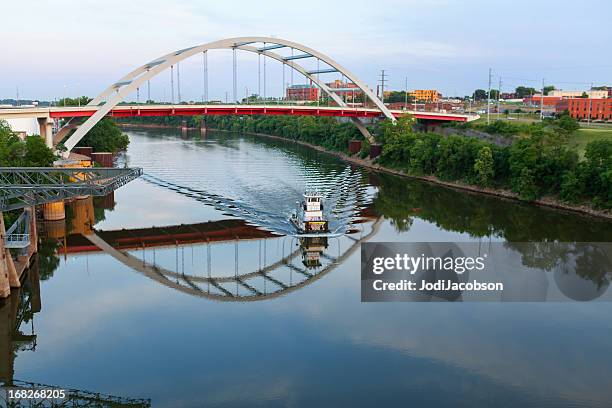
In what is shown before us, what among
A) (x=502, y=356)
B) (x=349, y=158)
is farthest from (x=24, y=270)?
(x=349, y=158)

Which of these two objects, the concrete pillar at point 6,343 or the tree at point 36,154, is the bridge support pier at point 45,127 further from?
the concrete pillar at point 6,343

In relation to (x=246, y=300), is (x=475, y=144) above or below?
above

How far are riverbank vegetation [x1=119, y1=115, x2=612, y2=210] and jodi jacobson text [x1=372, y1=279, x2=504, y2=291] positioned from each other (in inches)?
485

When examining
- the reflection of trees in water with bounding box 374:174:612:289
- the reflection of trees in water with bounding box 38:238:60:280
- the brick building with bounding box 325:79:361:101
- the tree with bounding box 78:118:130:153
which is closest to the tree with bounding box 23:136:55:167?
the reflection of trees in water with bounding box 38:238:60:280

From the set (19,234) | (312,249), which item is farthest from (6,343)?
(312,249)

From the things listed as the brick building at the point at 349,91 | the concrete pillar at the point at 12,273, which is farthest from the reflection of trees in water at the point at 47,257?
the brick building at the point at 349,91

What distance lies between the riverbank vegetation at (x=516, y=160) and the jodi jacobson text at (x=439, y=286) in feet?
40.4

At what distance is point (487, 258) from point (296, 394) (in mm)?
13629

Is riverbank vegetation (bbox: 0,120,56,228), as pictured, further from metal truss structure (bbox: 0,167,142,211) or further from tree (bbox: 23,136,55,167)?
metal truss structure (bbox: 0,167,142,211)

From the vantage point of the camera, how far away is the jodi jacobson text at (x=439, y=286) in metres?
21.0

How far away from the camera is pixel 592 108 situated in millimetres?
60562

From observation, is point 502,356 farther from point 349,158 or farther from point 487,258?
point 349,158

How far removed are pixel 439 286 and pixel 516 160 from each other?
56.8 feet

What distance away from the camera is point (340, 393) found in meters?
13.5
